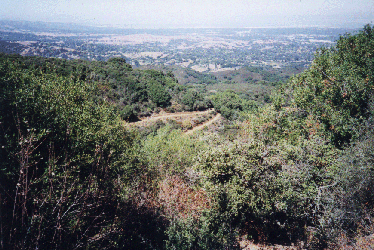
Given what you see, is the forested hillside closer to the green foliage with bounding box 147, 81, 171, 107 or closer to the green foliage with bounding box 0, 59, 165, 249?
the green foliage with bounding box 0, 59, 165, 249

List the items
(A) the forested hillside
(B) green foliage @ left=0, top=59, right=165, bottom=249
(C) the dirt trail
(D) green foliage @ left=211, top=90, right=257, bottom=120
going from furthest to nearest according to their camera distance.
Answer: (D) green foliage @ left=211, top=90, right=257, bottom=120
(C) the dirt trail
(A) the forested hillside
(B) green foliage @ left=0, top=59, right=165, bottom=249

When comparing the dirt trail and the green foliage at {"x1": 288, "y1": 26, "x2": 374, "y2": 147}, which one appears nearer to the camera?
the green foliage at {"x1": 288, "y1": 26, "x2": 374, "y2": 147}

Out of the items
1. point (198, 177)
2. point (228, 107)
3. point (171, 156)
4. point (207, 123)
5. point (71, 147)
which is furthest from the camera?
point (228, 107)

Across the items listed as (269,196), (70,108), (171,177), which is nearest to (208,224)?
(269,196)

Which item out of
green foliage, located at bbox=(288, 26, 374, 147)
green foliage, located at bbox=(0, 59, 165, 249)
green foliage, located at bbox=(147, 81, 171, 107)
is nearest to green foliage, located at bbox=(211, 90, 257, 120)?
green foliage, located at bbox=(147, 81, 171, 107)

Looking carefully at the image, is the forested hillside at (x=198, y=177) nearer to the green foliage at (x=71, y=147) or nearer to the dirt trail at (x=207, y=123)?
the green foliage at (x=71, y=147)

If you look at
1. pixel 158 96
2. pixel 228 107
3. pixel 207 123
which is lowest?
pixel 207 123

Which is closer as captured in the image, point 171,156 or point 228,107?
point 171,156

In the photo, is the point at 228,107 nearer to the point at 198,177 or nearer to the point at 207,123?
the point at 207,123

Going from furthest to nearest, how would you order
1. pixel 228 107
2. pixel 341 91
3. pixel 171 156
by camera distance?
pixel 228 107 → pixel 171 156 → pixel 341 91

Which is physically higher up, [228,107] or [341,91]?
[341,91]

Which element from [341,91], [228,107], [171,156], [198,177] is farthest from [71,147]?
[228,107]
